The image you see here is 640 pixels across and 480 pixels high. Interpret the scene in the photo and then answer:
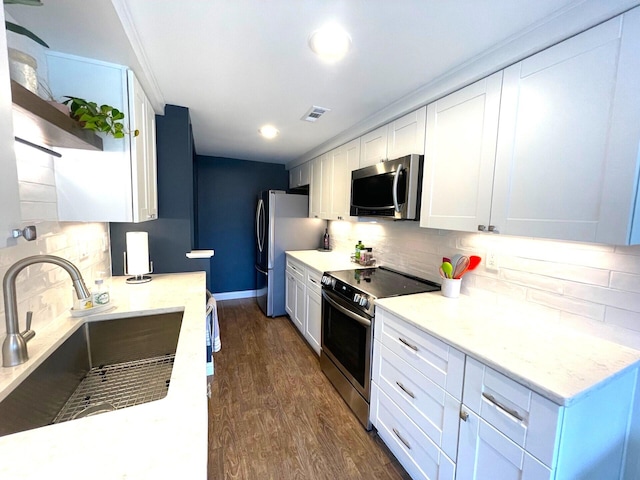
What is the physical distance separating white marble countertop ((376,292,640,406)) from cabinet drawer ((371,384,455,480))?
58cm

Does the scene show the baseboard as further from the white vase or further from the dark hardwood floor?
the white vase

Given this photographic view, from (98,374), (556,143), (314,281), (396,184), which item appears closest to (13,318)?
(98,374)

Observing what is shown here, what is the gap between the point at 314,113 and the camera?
2213 mm

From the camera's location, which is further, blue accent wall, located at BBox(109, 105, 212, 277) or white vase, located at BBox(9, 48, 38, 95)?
blue accent wall, located at BBox(109, 105, 212, 277)

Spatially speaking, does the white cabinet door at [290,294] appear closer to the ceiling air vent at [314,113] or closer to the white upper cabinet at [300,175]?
the white upper cabinet at [300,175]

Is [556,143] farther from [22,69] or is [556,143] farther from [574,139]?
[22,69]

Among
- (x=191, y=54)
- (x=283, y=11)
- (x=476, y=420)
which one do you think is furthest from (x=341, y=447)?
(x=191, y=54)

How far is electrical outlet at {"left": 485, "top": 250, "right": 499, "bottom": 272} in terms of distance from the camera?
5.38 feet

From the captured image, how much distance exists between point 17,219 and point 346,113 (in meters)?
2.12

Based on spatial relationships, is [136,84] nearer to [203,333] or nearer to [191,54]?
[191,54]

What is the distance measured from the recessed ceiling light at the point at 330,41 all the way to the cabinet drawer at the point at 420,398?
1702 mm

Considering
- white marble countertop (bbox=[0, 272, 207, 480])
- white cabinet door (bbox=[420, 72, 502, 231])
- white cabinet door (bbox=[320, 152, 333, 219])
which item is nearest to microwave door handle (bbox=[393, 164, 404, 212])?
white cabinet door (bbox=[420, 72, 502, 231])

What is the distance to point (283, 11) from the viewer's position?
1.10 meters

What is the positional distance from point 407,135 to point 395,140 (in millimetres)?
128
